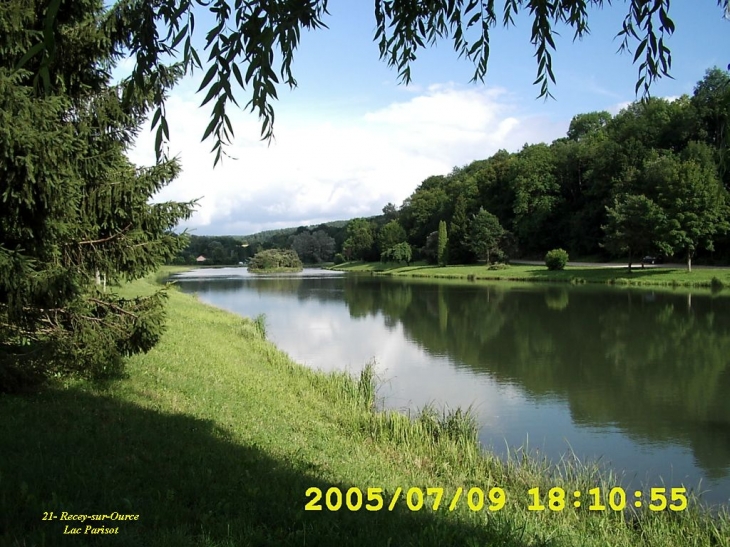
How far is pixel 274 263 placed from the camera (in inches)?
3728

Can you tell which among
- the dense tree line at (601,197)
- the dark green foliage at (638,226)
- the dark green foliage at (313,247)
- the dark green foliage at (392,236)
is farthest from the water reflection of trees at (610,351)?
the dark green foliage at (313,247)

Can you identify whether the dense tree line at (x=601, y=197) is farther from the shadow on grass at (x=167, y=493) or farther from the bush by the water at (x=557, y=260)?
the shadow on grass at (x=167, y=493)

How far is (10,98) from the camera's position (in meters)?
5.28

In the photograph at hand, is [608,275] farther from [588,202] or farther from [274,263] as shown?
[274,263]

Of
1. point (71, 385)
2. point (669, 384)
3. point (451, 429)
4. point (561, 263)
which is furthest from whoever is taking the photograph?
point (561, 263)

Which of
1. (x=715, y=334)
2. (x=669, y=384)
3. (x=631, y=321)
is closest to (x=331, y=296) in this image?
(x=631, y=321)

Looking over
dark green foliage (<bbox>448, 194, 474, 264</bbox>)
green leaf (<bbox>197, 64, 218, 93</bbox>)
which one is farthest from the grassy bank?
green leaf (<bbox>197, 64, 218, 93</bbox>)

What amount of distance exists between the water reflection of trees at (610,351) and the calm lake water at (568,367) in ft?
0.14

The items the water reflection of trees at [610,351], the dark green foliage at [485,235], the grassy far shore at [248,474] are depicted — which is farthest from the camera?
the dark green foliage at [485,235]

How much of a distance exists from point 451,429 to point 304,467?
3827 millimetres

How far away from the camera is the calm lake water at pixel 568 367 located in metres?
8.76

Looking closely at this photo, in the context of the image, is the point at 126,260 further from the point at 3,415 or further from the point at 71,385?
the point at 3,415

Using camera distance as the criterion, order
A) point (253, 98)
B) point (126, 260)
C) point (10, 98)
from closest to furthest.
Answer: point (253, 98) < point (10, 98) < point (126, 260)

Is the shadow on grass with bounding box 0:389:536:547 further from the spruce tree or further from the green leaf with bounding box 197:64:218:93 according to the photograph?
the green leaf with bounding box 197:64:218:93
